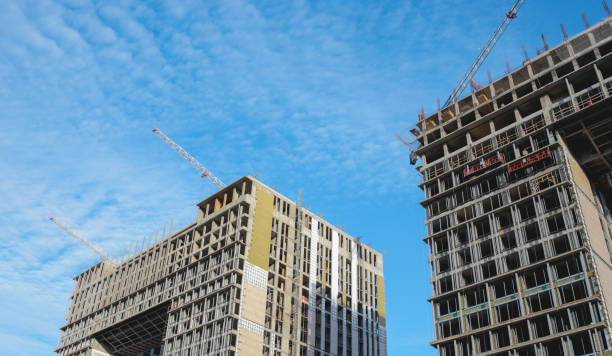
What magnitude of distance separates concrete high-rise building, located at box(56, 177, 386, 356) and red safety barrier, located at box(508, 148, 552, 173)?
198 feet

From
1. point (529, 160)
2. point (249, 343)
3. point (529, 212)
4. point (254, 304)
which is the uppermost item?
point (529, 160)

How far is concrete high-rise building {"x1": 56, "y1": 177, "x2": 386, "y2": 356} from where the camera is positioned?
126 meters

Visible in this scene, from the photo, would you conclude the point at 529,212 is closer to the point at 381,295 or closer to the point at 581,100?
the point at 581,100

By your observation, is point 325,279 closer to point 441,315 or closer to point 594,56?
point 441,315

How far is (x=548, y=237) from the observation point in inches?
3334

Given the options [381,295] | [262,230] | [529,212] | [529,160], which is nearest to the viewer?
[529,212]

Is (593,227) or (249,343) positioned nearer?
(593,227)

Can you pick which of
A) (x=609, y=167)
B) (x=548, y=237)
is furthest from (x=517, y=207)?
(x=609, y=167)

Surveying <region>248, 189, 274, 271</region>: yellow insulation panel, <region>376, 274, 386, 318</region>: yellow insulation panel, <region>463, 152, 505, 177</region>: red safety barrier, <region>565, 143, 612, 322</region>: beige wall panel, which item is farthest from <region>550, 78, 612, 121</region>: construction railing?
<region>376, 274, 386, 318</region>: yellow insulation panel

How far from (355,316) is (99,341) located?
73.0m

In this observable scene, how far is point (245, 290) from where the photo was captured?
12588 centimetres

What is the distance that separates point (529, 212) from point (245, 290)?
6148 cm

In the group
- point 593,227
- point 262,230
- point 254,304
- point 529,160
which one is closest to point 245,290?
point 254,304

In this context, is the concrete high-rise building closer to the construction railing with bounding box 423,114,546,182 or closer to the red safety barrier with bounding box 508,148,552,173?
the construction railing with bounding box 423,114,546,182
